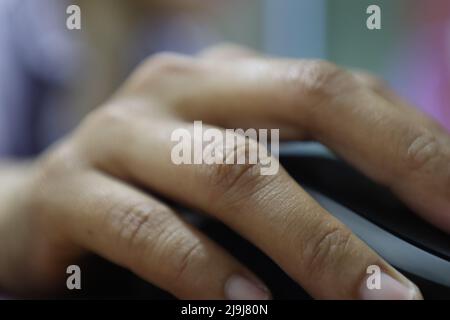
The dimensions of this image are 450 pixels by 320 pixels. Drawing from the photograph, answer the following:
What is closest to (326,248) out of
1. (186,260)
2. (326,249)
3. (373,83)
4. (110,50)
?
(326,249)

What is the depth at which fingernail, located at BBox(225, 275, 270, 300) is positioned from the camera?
0.36 meters

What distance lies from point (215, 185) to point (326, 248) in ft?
0.31

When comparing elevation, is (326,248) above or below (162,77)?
below

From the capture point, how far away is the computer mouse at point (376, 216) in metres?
0.35

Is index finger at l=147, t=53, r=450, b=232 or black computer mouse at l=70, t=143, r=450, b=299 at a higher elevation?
index finger at l=147, t=53, r=450, b=232

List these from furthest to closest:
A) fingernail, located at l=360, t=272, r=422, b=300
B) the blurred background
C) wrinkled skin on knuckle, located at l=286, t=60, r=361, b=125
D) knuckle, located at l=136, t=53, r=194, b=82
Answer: the blurred background
knuckle, located at l=136, t=53, r=194, b=82
wrinkled skin on knuckle, located at l=286, t=60, r=361, b=125
fingernail, located at l=360, t=272, r=422, b=300

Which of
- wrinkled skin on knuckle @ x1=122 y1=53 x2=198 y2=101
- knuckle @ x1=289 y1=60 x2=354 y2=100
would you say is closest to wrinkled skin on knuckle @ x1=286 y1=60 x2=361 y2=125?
knuckle @ x1=289 y1=60 x2=354 y2=100

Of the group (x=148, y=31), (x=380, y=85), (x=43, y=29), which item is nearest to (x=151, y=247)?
(x=380, y=85)

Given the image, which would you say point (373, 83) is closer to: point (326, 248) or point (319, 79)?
point (319, 79)

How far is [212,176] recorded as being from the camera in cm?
39

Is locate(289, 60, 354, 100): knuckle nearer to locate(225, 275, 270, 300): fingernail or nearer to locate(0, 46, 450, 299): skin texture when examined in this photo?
locate(0, 46, 450, 299): skin texture

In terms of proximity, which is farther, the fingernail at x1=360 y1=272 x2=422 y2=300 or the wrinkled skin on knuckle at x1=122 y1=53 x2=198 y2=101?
the wrinkled skin on knuckle at x1=122 y1=53 x2=198 y2=101

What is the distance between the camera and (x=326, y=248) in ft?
1.15

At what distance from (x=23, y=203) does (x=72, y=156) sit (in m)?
0.07
